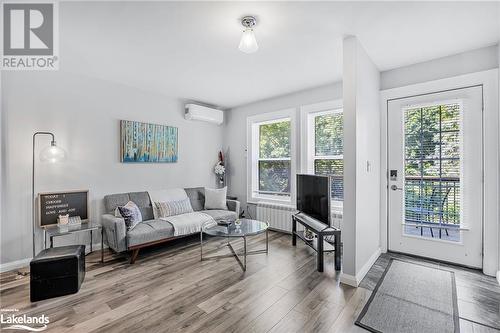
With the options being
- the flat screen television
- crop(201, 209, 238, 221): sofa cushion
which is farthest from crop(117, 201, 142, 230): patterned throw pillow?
the flat screen television

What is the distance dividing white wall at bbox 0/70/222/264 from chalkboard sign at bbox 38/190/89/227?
11 centimetres

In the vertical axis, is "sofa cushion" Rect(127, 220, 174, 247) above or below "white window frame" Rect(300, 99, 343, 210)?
below

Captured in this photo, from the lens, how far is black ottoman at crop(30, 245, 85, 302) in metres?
2.12

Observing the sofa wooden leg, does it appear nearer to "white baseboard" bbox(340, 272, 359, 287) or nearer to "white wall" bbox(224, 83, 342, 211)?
"white wall" bbox(224, 83, 342, 211)

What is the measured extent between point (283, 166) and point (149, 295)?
2.98m

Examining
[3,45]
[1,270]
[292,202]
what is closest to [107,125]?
[3,45]

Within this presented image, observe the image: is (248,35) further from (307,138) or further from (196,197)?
(196,197)

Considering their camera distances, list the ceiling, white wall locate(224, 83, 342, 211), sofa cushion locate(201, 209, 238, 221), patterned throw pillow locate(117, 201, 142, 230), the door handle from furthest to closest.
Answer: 1. white wall locate(224, 83, 342, 211)
2. sofa cushion locate(201, 209, 238, 221)
3. the door handle
4. patterned throw pillow locate(117, 201, 142, 230)
5. the ceiling

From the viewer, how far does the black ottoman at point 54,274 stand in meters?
2.12

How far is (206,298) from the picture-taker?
2.17m

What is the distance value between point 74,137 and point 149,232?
169 centimetres

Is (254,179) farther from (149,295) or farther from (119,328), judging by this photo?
(119,328)

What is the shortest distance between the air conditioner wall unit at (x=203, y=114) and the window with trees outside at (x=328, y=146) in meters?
1.95

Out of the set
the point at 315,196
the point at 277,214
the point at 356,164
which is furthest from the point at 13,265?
the point at 356,164
